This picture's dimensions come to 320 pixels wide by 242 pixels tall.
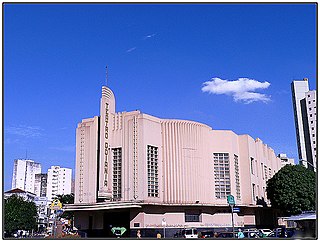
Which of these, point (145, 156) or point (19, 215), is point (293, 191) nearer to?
point (145, 156)

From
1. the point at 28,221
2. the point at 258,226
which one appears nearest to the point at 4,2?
the point at 258,226

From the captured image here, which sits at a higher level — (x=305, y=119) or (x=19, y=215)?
(x=305, y=119)

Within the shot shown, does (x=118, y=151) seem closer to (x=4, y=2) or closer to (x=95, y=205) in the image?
(x=95, y=205)

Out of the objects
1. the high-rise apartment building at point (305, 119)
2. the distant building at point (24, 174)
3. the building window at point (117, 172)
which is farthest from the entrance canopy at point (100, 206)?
the distant building at point (24, 174)

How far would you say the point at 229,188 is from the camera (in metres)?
43.3

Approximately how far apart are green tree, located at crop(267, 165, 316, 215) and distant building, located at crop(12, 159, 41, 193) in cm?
10585

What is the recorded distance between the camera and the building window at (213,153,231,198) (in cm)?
4303

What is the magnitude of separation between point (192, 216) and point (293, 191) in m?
11.6

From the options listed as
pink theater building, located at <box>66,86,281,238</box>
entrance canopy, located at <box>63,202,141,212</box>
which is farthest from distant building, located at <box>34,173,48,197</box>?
entrance canopy, located at <box>63,202,141,212</box>

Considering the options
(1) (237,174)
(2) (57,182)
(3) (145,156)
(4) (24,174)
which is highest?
(4) (24,174)

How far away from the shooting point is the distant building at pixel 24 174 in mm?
135375

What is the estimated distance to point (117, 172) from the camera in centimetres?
3994

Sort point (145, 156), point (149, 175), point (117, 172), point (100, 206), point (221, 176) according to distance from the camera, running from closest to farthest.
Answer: point (100, 206)
point (145, 156)
point (149, 175)
point (117, 172)
point (221, 176)

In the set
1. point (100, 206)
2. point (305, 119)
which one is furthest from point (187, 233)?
point (305, 119)
